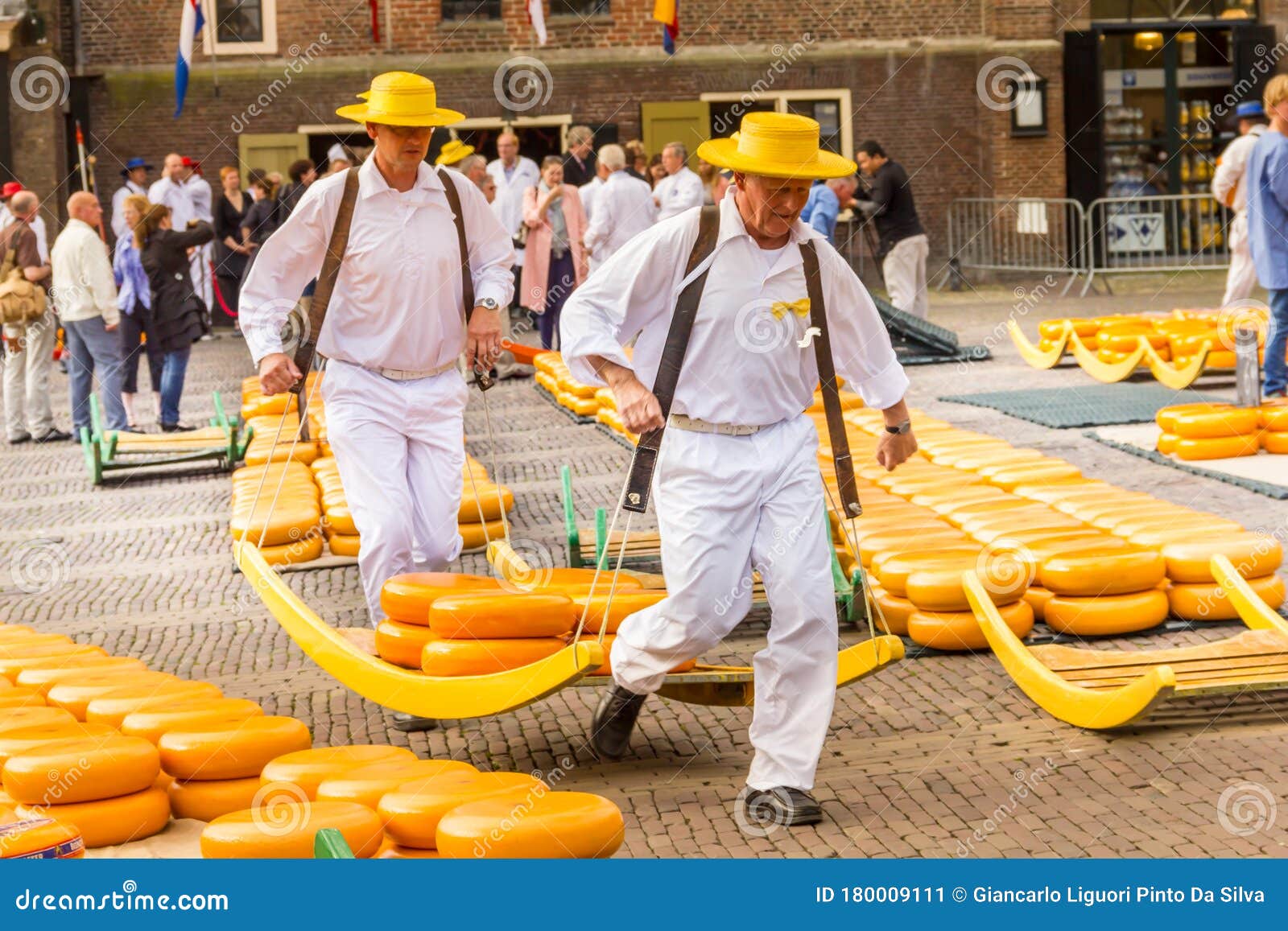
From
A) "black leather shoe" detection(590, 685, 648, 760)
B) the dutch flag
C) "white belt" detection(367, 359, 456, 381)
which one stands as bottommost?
"black leather shoe" detection(590, 685, 648, 760)

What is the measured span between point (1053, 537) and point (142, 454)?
25.2 feet

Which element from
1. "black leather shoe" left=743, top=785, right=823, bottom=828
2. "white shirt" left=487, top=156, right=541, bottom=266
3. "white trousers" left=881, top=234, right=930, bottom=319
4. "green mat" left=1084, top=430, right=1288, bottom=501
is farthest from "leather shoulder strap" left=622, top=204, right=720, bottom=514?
"white shirt" left=487, top=156, right=541, bottom=266

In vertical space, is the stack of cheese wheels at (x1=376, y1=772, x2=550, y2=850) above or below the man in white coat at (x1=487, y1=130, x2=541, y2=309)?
below

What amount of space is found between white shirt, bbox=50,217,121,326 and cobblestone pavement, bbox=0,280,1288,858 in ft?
11.5

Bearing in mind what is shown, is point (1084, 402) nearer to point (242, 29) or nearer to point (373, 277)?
point (373, 277)

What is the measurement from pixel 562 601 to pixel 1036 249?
20218 millimetres

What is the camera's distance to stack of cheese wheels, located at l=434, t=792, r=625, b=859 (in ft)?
12.8

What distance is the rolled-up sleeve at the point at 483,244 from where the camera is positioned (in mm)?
6555

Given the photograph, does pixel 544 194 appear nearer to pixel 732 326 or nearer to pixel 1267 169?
pixel 1267 169

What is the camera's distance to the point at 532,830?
3914mm

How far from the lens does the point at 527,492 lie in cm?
1105

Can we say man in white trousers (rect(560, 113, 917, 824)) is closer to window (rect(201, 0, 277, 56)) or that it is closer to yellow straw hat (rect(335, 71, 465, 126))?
yellow straw hat (rect(335, 71, 465, 126))

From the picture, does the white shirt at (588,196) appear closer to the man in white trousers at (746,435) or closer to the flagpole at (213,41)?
the flagpole at (213,41)

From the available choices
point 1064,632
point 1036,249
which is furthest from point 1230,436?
point 1036,249
